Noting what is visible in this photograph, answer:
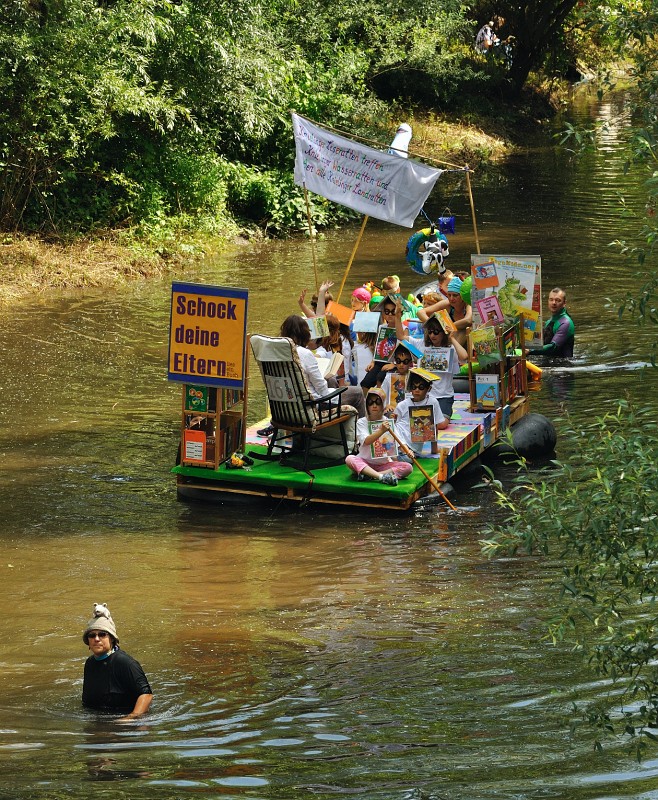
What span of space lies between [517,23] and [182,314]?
3684 centimetres

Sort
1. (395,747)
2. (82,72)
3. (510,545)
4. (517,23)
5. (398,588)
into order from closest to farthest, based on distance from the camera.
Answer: (510,545)
(395,747)
(398,588)
(82,72)
(517,23)

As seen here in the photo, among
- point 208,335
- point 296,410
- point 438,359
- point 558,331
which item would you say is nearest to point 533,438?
point 438,359

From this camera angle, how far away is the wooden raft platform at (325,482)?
11883 mm

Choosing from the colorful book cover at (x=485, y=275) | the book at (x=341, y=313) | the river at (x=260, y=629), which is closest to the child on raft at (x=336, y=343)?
the book at (x=341, y=313)

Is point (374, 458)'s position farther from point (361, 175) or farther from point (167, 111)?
point (167, 111)

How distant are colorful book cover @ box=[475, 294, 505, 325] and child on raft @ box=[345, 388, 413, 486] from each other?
1926 millimetres

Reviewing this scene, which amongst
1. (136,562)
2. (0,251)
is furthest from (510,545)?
(0,251)

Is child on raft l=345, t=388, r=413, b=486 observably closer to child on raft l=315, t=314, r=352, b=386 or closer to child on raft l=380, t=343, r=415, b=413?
child on raft l=380, t=343, r=415, b=413

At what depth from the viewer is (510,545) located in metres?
5.86

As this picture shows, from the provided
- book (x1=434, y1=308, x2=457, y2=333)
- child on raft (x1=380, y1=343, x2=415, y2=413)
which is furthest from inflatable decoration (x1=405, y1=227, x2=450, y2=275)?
child on raft (x1=380, y1=343, x2=415, y2=413)

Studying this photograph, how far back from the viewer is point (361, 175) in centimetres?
1447

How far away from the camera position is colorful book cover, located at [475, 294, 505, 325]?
1327cm

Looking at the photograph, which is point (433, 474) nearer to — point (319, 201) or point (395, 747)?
point (395, 747)

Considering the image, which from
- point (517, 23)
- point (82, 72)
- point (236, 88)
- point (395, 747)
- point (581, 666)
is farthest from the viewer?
point (517, 23)
